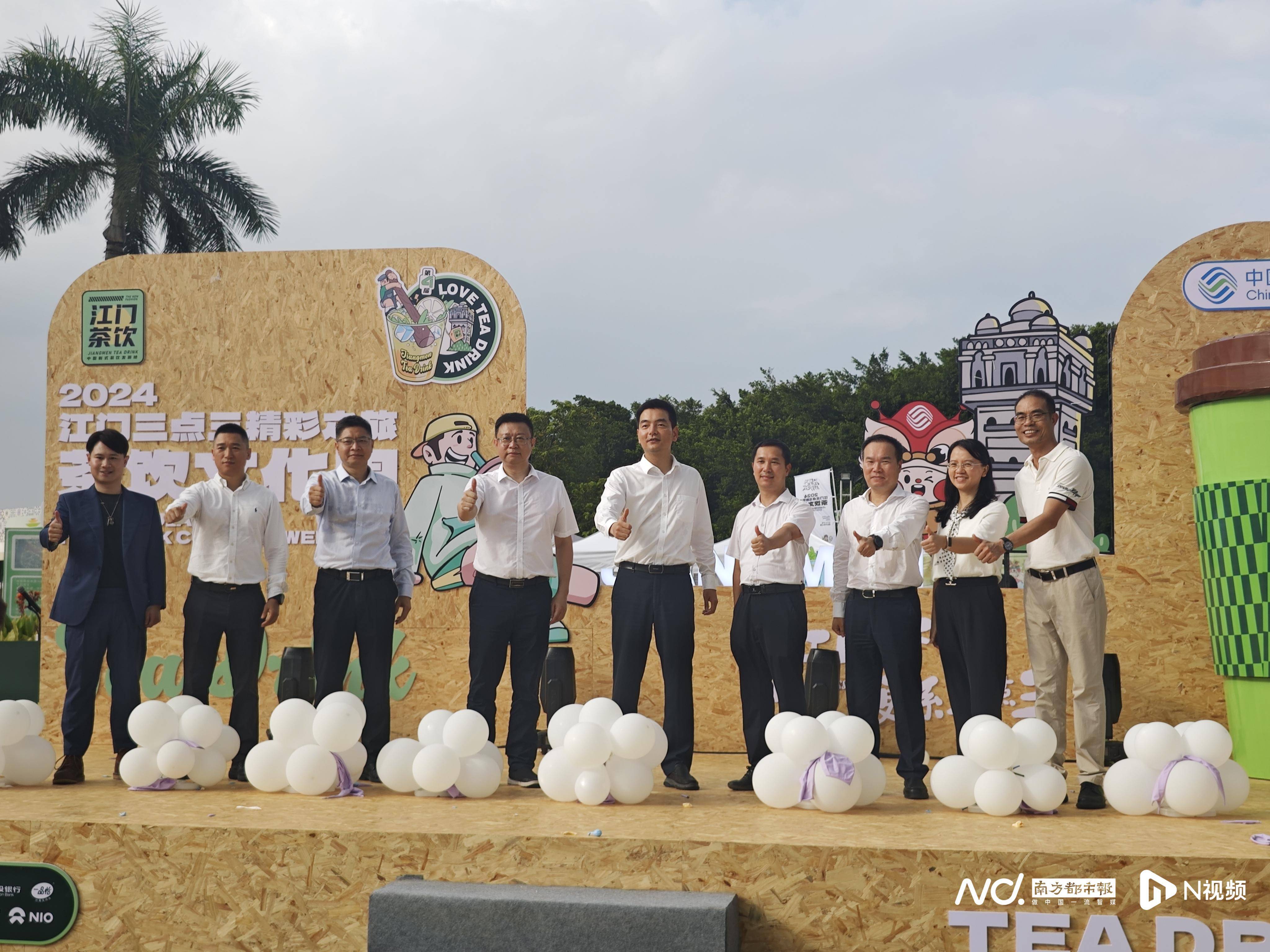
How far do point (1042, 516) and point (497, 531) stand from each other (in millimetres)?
2130

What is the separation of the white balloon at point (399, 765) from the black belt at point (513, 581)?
70cm

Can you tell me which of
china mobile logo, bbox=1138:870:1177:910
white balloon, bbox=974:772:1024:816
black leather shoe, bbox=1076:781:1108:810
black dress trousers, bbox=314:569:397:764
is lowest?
china mobile logo, bbox=1138:870:1177:910

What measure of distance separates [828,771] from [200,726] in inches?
93.6

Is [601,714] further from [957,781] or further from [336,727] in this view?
[957,781]

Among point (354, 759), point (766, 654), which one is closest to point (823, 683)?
point (766, 654)

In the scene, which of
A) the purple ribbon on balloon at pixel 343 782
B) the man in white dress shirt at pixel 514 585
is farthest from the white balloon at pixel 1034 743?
the purple ribbon on balloon at pixel 343 782

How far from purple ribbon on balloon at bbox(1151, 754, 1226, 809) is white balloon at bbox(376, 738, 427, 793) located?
2513mm

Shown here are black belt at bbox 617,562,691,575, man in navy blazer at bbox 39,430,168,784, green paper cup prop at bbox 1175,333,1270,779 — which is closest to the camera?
black belt at bbox 617,562,691,575

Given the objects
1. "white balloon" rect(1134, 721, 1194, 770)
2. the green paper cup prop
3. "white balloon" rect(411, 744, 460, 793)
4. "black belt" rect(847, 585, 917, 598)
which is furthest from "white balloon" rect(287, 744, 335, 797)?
the green paper cup prop

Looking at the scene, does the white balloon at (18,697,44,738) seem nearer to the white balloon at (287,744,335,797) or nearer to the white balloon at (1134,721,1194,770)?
the white balloon at (287,744,335,797)

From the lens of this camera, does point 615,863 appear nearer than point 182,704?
Yes

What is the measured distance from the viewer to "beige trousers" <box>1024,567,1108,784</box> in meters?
3.98

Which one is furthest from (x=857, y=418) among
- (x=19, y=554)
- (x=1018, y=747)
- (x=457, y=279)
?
(x=1018, y=747)

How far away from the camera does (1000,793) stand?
3.62m
